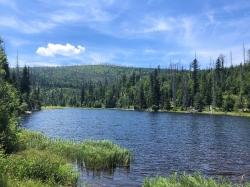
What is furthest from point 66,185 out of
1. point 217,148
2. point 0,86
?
point 217,148

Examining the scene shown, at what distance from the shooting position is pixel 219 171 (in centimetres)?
4291

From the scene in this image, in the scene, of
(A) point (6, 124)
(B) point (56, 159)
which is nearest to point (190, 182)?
(B) point (56, 159)

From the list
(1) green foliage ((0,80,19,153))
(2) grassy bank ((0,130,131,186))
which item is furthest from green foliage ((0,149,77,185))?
(1) green foliage ((0,80,19,153))

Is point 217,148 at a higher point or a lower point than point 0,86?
lower

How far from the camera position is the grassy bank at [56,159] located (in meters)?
24.8

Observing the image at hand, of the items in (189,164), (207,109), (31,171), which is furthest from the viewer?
(207,109)

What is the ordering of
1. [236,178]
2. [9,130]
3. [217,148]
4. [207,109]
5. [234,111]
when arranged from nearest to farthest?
[9,130], [236,178], [217,148], [234,111], [207,109]

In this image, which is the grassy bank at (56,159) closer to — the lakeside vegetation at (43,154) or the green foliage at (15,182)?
the lakeside vegetation at (43,154)

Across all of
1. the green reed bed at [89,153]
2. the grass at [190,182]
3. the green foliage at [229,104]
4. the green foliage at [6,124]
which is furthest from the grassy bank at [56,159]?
the green foliage at [229,104]

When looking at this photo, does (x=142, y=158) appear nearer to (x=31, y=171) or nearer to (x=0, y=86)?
(x=0, y=86)

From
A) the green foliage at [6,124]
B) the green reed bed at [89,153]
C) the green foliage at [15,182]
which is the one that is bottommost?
the green reed bed at [89,153]

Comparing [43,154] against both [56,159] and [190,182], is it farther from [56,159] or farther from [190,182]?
[190,182]

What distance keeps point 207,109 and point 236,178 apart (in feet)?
524

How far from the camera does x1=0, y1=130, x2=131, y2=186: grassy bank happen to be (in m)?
24.8
